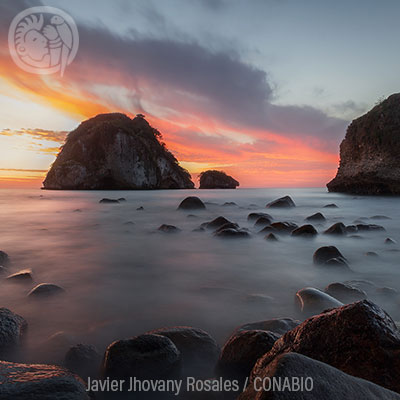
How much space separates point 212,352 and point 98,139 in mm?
53570

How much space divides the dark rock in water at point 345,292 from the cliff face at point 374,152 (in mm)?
21282

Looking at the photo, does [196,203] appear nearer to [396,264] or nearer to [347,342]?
[396,264]

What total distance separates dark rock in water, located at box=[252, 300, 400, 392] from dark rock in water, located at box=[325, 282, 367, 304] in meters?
1.43

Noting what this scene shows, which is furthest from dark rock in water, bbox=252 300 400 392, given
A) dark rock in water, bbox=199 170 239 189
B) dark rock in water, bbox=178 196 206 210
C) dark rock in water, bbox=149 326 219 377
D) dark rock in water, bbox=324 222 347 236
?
dark rock in water, bbox=199 170 239 189

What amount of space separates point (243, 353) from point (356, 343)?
0.65m

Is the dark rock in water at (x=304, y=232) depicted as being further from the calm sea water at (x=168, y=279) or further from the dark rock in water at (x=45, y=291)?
the dark rock in water at (x=45, y=291)

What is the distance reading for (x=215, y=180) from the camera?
231 feet

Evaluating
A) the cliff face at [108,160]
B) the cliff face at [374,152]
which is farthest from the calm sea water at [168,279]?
the cliff face at [108,160]

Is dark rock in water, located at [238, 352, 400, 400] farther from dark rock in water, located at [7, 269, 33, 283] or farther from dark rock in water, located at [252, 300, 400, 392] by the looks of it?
dark rock in water, located at [7, 269, 33, 283]

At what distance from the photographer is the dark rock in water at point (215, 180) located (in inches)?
2776

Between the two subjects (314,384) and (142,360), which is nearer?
(314,384)

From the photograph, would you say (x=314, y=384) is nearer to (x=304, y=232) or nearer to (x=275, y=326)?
(x=275, y=326)

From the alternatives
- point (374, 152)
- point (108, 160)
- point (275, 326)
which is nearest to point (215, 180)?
point (108, 160)

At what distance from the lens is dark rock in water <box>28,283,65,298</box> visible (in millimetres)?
2697
